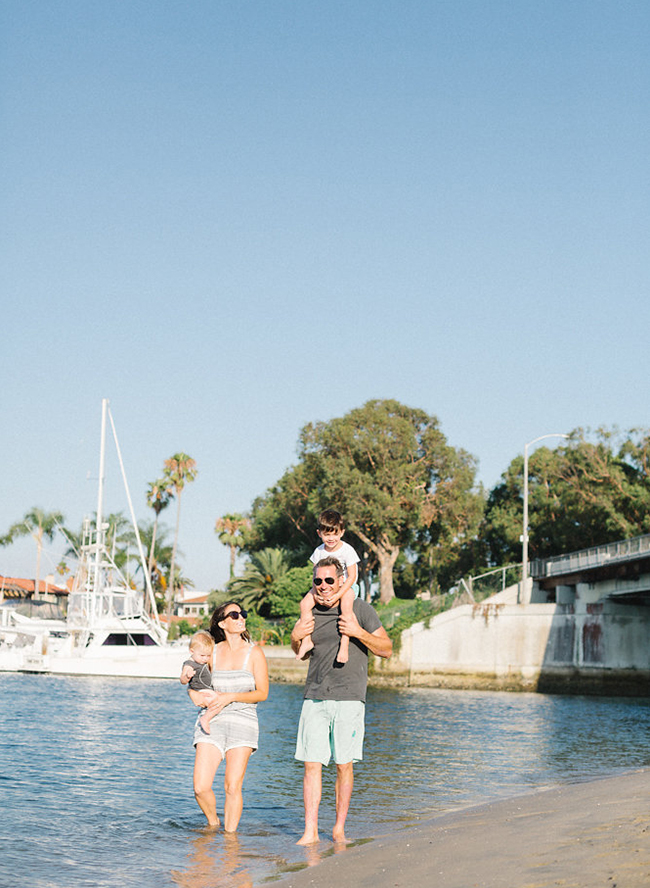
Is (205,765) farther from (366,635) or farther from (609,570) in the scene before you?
(609,570)

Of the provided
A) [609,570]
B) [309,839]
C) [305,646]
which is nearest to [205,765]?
[309,839]

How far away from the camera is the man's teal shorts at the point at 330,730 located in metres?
7.85

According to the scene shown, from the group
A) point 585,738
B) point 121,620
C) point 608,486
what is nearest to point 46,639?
point 121,620

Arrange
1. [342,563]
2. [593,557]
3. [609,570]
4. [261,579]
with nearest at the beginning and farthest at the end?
1. [342,563]
2. [593,557]
3. [609,570]
4. [261,579]

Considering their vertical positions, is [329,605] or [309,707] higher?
[329,605]

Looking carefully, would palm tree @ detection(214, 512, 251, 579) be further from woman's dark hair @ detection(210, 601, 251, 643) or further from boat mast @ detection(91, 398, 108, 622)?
woman's dark hair @ detection(210, 601, 251, 643)

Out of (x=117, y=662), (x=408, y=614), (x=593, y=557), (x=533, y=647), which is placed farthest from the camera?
(x=408, y=614)

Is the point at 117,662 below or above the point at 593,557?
below

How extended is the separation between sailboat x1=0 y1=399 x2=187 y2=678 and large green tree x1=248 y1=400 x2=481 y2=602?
50.5ft

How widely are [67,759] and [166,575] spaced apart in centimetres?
7802

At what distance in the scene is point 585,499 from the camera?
58.8 meters

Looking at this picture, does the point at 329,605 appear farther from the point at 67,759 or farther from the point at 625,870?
the point at 67,759

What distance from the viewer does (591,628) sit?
48844mm

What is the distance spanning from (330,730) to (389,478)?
55998 mm
